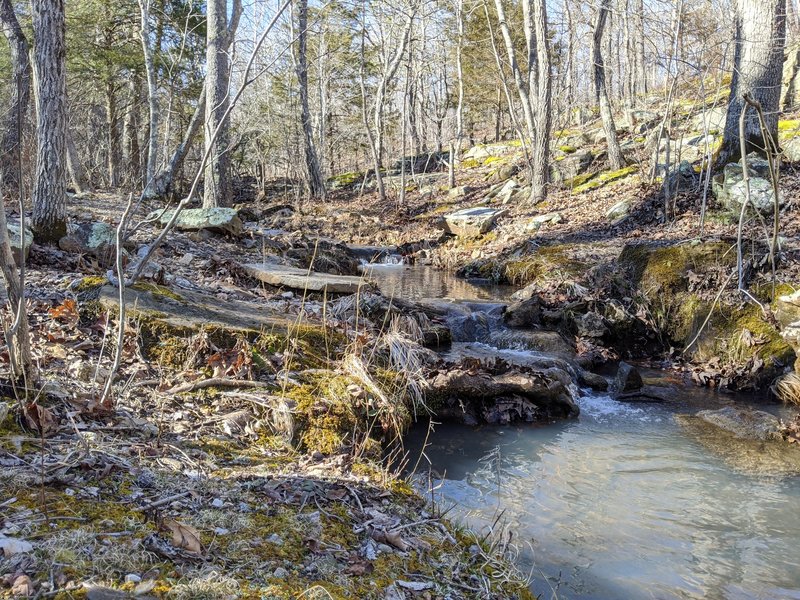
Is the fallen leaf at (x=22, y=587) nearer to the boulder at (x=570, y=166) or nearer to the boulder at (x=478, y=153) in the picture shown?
the boulder at (x=570, y=166)

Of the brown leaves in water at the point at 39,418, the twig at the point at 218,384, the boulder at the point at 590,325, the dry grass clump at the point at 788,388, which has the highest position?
the brown leaves in water at the point at 39,418

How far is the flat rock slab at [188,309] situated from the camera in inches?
177

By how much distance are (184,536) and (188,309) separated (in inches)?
112

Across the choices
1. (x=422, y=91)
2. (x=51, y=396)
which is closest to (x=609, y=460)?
(x=51, y=396)

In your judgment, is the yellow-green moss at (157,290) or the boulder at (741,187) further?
the boulder at (741,187)

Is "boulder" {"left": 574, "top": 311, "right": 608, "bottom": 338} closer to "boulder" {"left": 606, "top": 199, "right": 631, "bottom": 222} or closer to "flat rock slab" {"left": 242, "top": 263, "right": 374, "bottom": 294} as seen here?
"flat rock slab" {"left": 242, "top": 263, "right": 374, "bottom": 294}

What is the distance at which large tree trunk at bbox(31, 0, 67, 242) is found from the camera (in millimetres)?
6199

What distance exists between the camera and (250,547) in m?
2.33

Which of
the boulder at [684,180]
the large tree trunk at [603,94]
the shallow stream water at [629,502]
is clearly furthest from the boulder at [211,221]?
the large tree trunk at [603,94]

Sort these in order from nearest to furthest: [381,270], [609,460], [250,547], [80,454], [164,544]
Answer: [164,544]
[250,547]
[80,454]
[609,460]
[381,270]

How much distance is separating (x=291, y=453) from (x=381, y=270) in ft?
32.6

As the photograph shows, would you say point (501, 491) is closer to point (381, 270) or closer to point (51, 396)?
point (51, 396)

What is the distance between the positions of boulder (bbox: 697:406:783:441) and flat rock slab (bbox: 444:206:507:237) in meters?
10.1

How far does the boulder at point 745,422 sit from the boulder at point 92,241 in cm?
653
